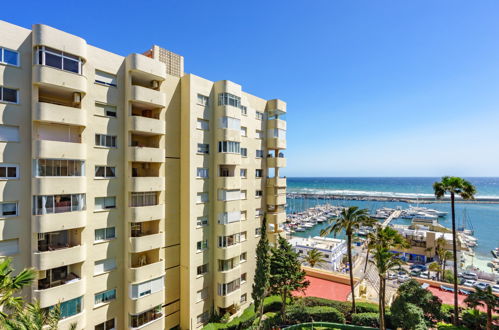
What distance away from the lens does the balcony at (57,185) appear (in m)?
16.0

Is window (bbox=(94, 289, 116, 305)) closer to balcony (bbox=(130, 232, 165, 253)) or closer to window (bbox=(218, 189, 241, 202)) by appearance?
balcony (bbox=(130, 232, 165, 253))

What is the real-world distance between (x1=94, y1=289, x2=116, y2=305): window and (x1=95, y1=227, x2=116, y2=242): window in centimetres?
406

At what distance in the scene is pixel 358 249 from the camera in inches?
2645

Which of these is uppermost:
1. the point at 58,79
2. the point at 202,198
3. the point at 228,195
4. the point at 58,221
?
the point at 58,79

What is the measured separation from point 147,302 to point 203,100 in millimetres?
18590

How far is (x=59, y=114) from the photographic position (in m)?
16.8

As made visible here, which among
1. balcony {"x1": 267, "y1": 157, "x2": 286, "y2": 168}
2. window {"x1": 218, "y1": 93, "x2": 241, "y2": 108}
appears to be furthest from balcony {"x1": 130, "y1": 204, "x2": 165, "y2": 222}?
balcony {"x1": 267, "y1": 157, "x2": 286, "y2": 168}

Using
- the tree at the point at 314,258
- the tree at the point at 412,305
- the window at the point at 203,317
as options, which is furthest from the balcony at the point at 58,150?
the tree at the point at 314,258

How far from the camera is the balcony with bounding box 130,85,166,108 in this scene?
20188mm

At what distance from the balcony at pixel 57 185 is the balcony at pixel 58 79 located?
6075 millimetres

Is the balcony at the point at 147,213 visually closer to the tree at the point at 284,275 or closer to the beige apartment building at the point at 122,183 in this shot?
the beige apartment building at the point at 122,183

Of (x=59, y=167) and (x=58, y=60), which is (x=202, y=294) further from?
A: (x=58, y=60)

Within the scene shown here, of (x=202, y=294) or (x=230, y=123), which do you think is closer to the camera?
(x=202, y=294)

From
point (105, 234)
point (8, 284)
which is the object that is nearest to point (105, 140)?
point (105, 234)
